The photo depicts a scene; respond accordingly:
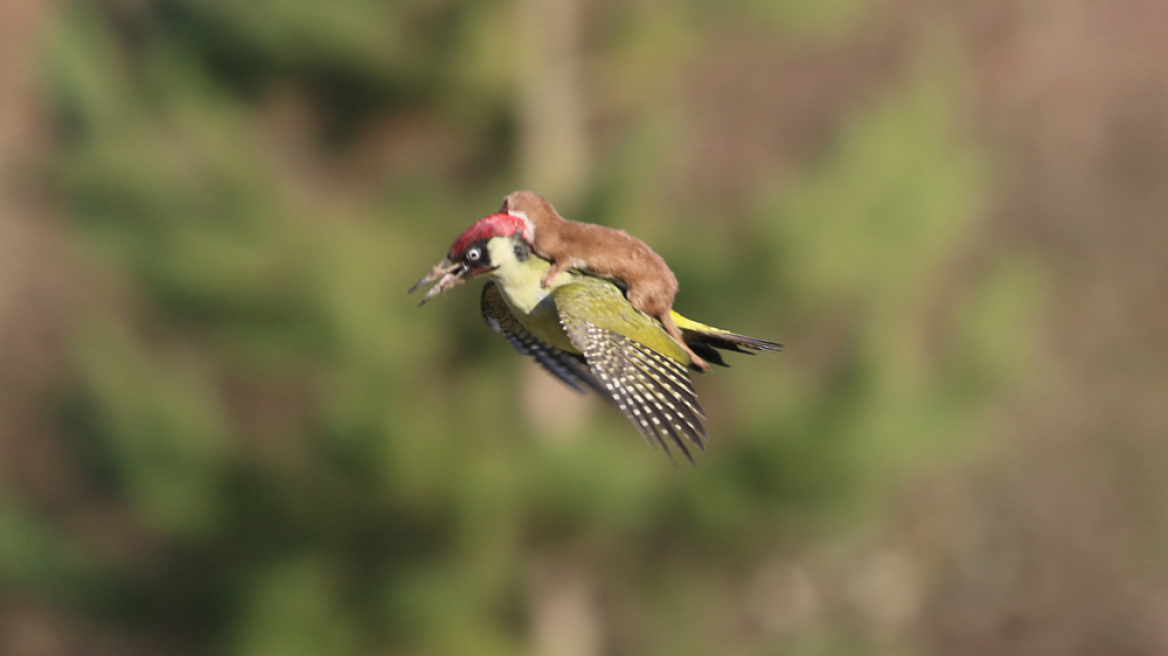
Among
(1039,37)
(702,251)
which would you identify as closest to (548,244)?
(702,251)

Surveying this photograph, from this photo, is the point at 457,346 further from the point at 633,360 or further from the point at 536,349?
the point at 633,360

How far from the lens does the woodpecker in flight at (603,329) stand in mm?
1688

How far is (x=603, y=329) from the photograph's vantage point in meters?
1.83

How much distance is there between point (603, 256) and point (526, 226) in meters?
0.11

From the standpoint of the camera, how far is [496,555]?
889 cm

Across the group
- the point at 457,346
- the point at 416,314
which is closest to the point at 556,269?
the point at 416,314

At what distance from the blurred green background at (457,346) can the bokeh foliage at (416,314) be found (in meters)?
0.03

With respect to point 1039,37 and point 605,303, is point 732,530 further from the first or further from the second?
point 605,303

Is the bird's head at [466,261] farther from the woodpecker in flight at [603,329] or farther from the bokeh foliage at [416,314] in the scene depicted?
the bokeh foliage at [416,314]

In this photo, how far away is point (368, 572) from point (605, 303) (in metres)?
7.54

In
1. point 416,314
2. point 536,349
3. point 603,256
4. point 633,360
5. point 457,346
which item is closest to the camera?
point 603,256

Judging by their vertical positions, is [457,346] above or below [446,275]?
above

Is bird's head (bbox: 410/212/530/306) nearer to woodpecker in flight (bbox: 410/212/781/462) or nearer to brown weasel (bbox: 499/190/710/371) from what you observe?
woodpecker in flight (bbox: 410/212/781/462)

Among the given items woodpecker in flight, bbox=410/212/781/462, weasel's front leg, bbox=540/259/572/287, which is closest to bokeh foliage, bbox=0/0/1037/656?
woodpecker in flight, bbox=410/212/781/462
